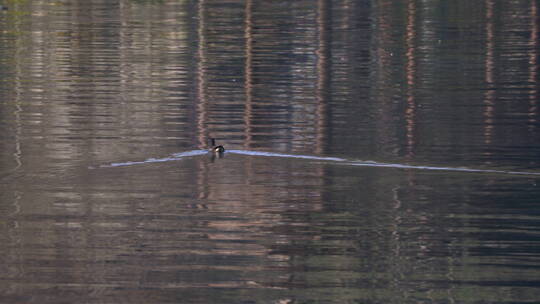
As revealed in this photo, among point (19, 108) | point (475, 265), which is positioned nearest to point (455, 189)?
point (475, 265)

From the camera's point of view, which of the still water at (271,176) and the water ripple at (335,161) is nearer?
the still water at (271,176)

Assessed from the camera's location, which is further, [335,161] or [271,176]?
[335,161]

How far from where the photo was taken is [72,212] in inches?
608

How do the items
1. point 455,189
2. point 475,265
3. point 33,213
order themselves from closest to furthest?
point 475,265 < point 33,213 < point 455,189

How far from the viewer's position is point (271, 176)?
57.8 feet

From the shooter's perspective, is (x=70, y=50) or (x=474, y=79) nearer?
(x=474, y=79)

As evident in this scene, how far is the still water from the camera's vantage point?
1252 centimetres

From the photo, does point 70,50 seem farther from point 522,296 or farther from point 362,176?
point 522,296

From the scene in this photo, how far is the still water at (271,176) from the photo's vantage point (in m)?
12.5

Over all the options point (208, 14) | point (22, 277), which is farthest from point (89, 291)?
point (208, 14)

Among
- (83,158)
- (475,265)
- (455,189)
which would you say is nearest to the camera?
(475,265)

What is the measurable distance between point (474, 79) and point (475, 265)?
16732 millimetres

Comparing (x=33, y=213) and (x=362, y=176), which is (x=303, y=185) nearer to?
(x=362, y=176)

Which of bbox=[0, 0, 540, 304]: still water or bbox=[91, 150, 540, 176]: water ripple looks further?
bbox=[91, 150, 540, 176]: water ripple
